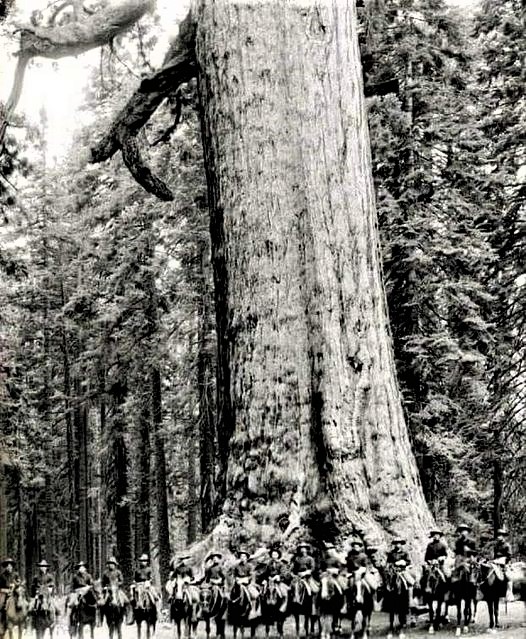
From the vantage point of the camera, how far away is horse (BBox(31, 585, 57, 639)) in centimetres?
730

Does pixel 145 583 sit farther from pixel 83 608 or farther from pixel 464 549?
pixel 464 549

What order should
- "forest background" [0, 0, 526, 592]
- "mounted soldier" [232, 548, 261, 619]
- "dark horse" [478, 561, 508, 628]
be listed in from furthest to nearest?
"forest background" [0, 0, 526, 592]
"dark horse" [478, 561, 508, 628]
"mounted soldier" [232, 548, 261, 619]

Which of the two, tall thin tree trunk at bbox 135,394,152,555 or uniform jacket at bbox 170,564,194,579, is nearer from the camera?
uniform jacket at bbox 170,564,194,579

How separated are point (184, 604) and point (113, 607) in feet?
2.18

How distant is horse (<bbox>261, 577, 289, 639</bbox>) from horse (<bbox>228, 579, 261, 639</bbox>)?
0.08 meters

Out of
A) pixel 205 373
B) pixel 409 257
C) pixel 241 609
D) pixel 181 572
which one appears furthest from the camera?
pixel 205 373

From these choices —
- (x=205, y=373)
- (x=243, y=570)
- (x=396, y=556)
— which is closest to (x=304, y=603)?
(x=243, y=570)

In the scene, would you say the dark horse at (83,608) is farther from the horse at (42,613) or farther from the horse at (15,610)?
the horse at (15,610)

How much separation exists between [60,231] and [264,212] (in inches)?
835

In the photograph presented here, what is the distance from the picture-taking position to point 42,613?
24.1ft

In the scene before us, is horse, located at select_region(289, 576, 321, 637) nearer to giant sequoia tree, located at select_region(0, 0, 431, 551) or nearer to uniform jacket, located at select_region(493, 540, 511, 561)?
giant sequoia tree, located at select_region(0, 0, 431, 551)

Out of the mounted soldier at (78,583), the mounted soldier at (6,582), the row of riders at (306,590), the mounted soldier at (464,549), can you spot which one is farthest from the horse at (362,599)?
the mounted soldier at (6,582)

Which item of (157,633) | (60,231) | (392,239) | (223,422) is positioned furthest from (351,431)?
(60,231)

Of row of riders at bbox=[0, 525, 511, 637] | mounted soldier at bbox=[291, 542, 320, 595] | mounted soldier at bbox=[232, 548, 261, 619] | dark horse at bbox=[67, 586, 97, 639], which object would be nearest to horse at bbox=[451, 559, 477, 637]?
row of riders at bbox=[0, 525, 511, 637]
